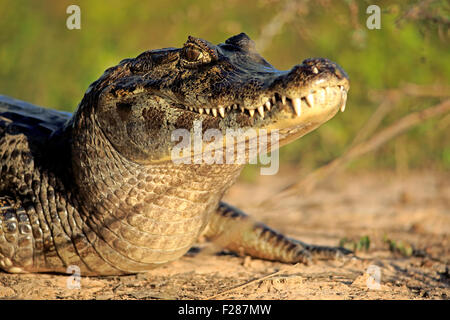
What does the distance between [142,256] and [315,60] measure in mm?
1409

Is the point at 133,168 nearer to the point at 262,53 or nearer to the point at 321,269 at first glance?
the point at 321,269

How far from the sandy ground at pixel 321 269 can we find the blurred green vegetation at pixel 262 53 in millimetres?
1409

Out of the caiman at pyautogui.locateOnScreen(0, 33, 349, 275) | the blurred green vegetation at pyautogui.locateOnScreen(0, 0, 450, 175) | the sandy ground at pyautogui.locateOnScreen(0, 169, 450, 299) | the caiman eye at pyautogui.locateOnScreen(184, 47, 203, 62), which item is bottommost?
the sandy ground at pyautogui.locateOnScreen(0, 169, 450, 299)

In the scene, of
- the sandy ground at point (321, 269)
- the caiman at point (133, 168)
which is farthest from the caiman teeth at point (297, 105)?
the sandy ground at point (321, 269)

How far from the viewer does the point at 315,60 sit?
2.21 m

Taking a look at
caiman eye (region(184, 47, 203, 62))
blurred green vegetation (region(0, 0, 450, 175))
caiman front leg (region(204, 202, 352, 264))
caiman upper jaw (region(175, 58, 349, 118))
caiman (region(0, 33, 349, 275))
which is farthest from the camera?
blurred green vegetation (region(0, 0, 450, 175))

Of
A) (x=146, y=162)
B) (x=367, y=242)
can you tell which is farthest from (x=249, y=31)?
(x=146, y=162)

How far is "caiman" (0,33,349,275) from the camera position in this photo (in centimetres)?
250

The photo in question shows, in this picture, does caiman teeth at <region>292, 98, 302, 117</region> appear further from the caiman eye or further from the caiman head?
the caiman eye

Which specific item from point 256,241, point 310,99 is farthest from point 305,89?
point 256,241

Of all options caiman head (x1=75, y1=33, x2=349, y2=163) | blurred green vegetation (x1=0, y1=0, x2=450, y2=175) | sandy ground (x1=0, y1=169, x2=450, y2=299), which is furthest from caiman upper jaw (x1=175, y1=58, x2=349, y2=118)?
blurred green vegetation (x1=0, y1=0, x2=450, y2=175)

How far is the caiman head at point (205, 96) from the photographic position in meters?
2.18
